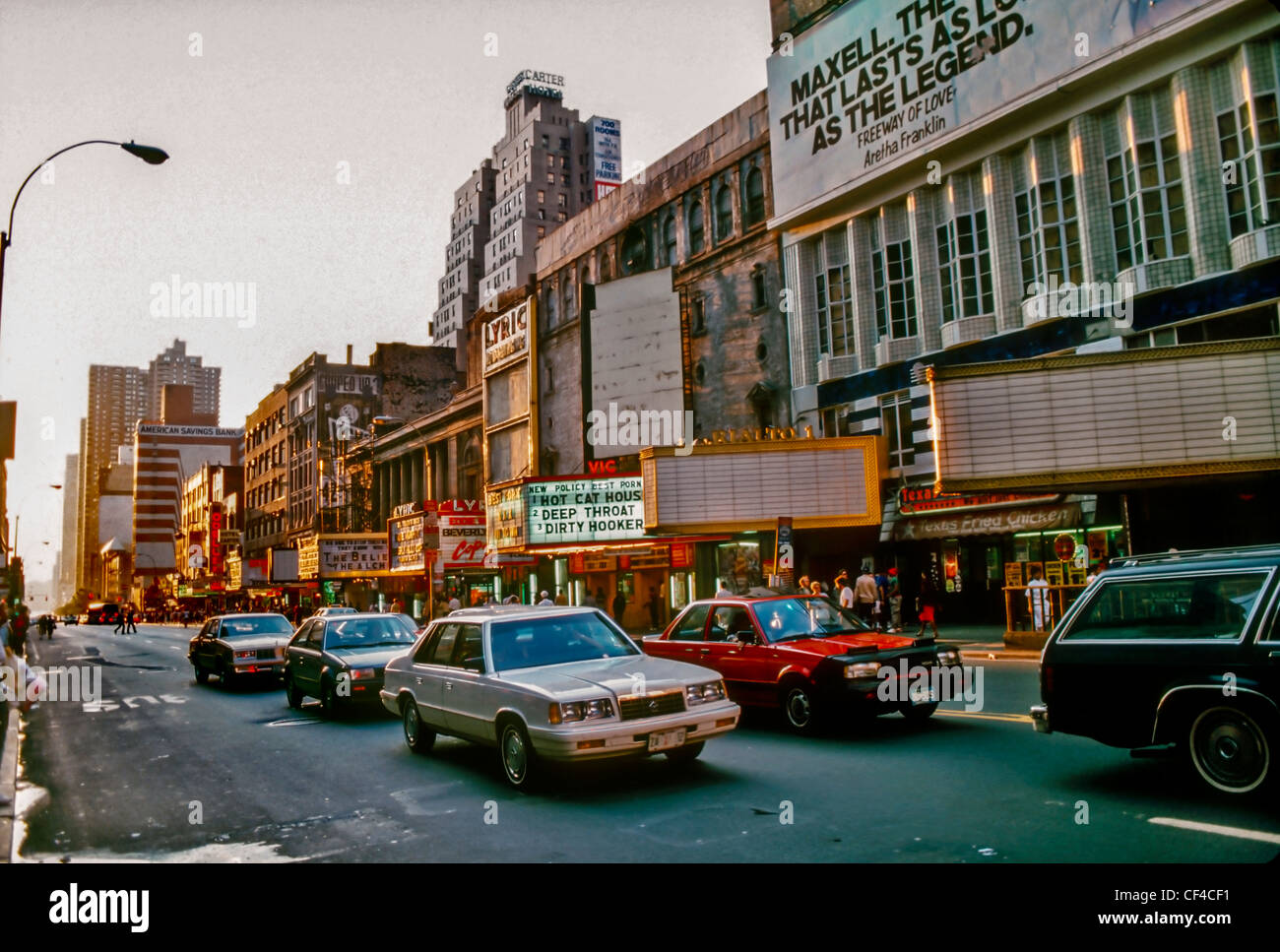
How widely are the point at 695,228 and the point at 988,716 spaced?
28583 mm

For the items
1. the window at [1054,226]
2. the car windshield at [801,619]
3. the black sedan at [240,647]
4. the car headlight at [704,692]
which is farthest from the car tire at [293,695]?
the window at [1054,226]

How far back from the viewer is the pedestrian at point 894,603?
981 inches

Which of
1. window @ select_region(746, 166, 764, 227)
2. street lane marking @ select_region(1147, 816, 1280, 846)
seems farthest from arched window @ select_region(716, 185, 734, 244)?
street lane marking @ select_region(1147, 816, 1280, 846)

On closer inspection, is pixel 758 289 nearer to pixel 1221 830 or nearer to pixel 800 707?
pixel 800 707

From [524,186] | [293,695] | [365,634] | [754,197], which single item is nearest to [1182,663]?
[365,634]

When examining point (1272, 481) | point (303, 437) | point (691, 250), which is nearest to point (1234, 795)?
point (1272, 481)

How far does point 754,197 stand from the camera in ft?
111

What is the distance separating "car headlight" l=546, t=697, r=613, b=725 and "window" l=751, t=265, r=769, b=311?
87.2ft

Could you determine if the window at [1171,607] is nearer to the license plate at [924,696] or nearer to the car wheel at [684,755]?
the license plate at [924,696]

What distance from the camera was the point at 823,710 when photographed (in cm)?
1021

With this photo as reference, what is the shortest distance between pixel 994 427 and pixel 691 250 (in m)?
19.5

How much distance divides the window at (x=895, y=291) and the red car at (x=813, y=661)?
1803 centimetres

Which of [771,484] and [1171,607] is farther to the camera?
[771,484]

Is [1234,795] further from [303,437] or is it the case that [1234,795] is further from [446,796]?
[303,437]
